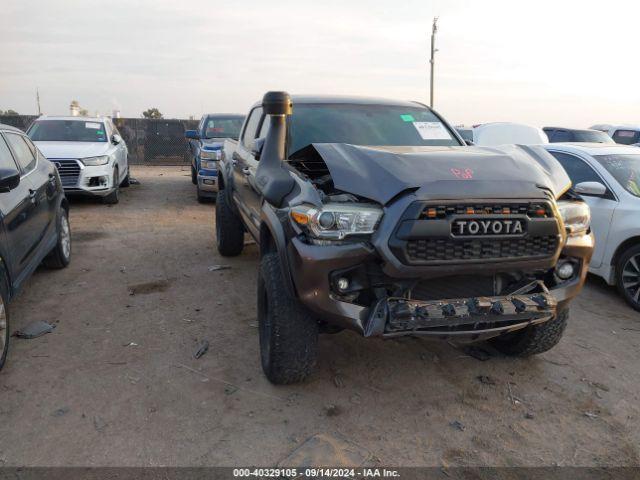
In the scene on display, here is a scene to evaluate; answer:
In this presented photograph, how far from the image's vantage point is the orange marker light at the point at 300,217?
2.86 metres

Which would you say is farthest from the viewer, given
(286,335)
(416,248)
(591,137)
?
(591,137)

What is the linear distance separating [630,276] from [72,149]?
28.9 feet

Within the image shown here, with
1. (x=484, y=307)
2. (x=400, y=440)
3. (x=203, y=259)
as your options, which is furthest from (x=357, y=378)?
(x=203, y=259)

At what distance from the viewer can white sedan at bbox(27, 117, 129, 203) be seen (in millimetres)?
9062

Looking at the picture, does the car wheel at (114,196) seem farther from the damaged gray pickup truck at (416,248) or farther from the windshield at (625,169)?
the windshield at (625,169)

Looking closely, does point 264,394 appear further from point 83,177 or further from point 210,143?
point 210,143

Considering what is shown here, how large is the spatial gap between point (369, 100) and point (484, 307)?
2493 mm

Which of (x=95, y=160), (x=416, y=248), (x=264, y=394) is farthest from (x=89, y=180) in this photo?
(x=416, y=248)

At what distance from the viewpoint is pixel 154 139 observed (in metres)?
19.7

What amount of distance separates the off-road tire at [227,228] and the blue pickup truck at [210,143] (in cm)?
315

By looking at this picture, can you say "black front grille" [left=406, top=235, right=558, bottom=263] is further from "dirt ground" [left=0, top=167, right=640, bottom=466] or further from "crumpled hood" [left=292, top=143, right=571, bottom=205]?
"dirt ground" [left=0, top=167, right=640, bottom=466]

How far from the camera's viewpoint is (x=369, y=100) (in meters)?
4.66

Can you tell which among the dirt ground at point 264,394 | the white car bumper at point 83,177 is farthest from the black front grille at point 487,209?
the white car bumper at point 83,177

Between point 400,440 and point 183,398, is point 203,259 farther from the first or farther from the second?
point 400,440
